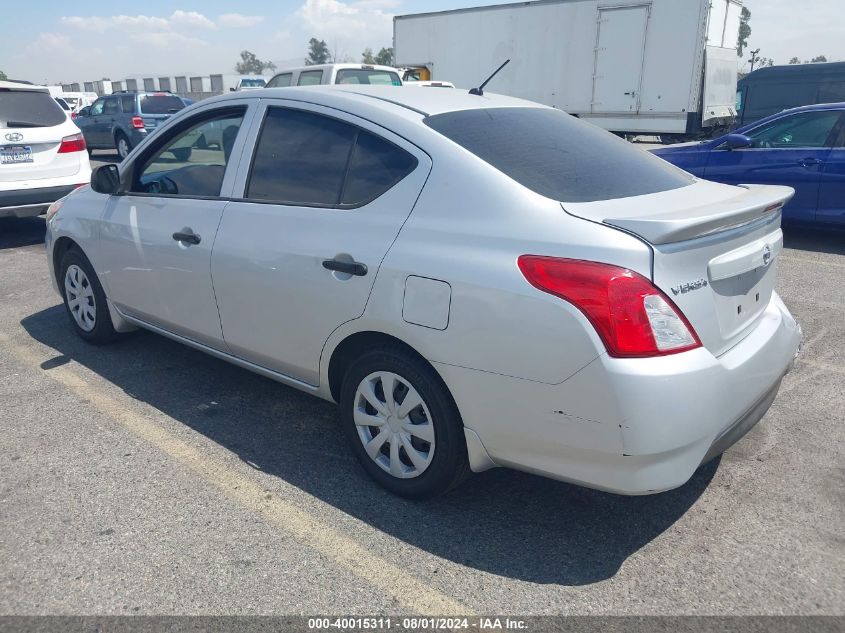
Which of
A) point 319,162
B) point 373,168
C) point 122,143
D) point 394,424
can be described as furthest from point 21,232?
point 122,143

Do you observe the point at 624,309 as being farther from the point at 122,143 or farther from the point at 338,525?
the point at 122,143

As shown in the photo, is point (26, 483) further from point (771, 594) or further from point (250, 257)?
point (771, 594)

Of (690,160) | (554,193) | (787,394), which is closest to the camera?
(554,193)

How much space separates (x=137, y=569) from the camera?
2570 mm

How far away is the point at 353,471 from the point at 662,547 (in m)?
1.39

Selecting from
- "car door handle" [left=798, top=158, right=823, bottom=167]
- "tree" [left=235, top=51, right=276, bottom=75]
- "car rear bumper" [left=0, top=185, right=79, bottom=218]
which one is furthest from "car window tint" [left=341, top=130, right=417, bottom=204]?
"tree" [left=235, top=51, right=276, bottom=75]

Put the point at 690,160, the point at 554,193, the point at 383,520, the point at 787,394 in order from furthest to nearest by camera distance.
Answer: the point at 690,160 < the point at 787,394 < the point at 383,520 < the point at 554,193

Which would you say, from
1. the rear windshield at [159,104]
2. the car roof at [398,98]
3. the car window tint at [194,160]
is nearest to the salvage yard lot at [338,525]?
the car window tint at [194,160]

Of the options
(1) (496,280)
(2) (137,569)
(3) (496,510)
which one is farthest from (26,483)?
(1) (496,280)

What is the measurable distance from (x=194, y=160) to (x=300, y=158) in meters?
1.00

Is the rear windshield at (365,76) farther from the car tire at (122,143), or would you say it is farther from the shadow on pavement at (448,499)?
the shadow on pavement at (448,499)

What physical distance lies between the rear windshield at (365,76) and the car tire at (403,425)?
31.1ft

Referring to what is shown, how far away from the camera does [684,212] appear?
2527 mm

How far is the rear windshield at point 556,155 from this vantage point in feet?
9.02
